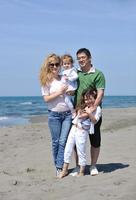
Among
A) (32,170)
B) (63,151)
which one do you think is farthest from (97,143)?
(32,170)

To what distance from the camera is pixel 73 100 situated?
23.7ft

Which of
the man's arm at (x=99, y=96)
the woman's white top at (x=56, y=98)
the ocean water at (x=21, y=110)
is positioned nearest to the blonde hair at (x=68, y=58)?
the woman's white top at (x=56, y=98)

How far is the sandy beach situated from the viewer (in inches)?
235

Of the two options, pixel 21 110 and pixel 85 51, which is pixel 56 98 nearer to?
pixel 85 51

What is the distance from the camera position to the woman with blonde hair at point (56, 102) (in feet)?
23.1

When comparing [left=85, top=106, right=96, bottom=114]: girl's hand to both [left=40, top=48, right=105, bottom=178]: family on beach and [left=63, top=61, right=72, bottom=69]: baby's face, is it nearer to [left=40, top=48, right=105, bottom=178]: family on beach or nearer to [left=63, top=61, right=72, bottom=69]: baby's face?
[left=40, top=48, right=105, bottom=178]: family on beach

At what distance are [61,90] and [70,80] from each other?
0.20 meters

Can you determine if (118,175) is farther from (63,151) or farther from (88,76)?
(88,76)

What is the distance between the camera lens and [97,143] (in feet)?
23.8

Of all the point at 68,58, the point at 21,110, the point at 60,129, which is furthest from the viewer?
the point at 21,110

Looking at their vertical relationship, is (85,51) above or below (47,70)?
above

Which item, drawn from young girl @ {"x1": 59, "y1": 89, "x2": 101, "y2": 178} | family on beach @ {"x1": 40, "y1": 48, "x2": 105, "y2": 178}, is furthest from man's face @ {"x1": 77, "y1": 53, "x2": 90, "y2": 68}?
young girl @ {"x1": 59, "y1": 89, "x2": 101, "y2": 178}

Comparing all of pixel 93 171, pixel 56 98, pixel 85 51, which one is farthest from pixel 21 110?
pixel 85 51

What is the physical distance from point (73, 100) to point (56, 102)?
274 millimetres
